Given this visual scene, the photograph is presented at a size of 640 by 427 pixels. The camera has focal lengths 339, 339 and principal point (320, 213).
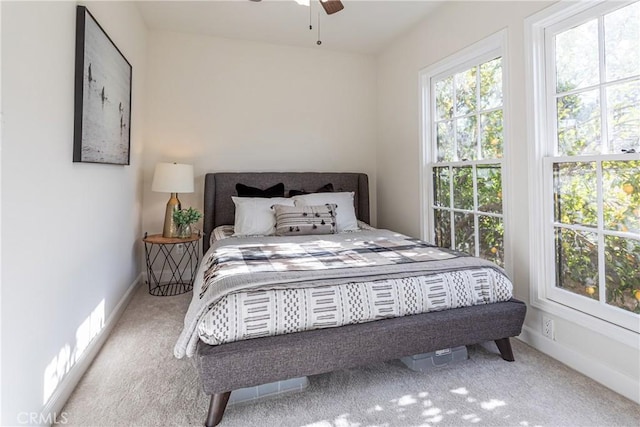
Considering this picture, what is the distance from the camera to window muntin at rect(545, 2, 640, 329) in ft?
5.77

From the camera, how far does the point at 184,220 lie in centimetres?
319

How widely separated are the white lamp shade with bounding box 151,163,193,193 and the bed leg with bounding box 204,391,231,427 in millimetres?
2093

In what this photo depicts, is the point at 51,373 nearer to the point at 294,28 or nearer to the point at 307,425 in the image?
the point at 307,425

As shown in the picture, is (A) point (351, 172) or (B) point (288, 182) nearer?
(B) point (288, 182)

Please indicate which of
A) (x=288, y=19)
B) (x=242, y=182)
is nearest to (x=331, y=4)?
(x=288, y=19)

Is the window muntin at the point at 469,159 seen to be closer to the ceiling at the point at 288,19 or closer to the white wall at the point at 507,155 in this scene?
the white wall at the point at 507,155

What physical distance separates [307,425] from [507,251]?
1831 millimetres

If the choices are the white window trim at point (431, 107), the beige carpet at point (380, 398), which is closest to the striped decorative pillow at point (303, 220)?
the white window trim at point (431, 107)

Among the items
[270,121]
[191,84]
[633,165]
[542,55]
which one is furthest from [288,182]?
Answer: [633,165]

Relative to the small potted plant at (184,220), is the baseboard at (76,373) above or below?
below

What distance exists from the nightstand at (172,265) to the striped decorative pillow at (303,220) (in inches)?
41.9

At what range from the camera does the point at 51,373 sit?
5.05 feet

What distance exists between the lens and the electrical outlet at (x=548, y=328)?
2.11 metres

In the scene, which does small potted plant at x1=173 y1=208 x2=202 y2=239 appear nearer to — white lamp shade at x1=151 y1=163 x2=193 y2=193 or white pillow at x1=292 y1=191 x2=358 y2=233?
white lamp shade at x1=151 y1=163 x2=193 y2=193
